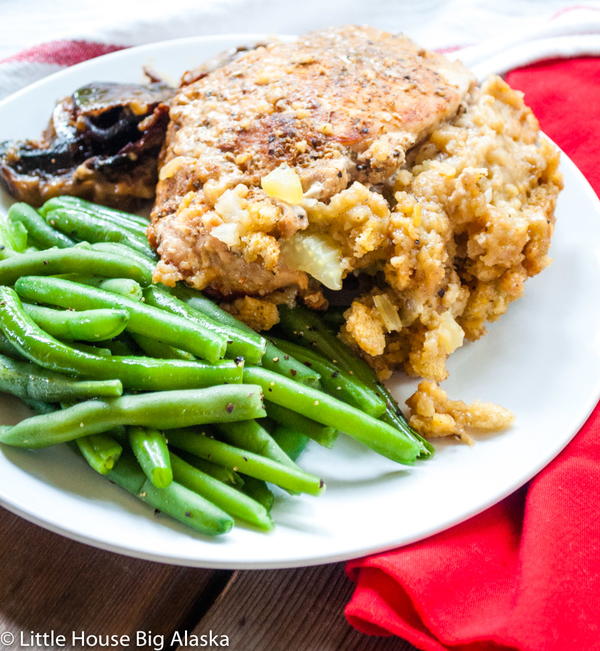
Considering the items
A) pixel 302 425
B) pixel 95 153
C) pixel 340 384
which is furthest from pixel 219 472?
pixel 95 153

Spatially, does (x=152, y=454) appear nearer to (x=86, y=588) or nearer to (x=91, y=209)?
(x=86, y=588)

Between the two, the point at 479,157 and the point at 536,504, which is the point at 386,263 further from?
the point at 536,504

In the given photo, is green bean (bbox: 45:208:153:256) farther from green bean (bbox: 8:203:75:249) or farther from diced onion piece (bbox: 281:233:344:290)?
diced onion piece (bbox: 281:233:344:290)

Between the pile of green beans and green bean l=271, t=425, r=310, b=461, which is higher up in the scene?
the pile of green beans

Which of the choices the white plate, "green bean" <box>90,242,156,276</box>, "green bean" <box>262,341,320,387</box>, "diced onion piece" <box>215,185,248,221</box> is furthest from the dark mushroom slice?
"green bean" <box>262,341,320,387</box>

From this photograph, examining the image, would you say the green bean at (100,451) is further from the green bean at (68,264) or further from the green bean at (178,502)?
the green bean at (68,264)

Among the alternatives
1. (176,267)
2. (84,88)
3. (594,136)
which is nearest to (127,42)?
(84,88)

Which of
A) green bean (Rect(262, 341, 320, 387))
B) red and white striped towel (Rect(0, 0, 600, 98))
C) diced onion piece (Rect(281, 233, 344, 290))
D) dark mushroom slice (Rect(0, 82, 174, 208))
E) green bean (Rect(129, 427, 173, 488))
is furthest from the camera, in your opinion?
red and white striped towel (Rect(0, 0, 600, 98))
